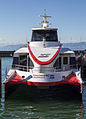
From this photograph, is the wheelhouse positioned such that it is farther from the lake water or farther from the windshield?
A: the lake water

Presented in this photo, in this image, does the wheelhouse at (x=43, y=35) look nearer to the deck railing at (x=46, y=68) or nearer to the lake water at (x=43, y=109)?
the deck railing at (x=46, y=68)

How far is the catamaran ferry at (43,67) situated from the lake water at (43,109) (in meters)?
0.87

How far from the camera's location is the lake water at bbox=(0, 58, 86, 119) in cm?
1593

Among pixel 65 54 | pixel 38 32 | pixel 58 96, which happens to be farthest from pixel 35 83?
pixel 38 32

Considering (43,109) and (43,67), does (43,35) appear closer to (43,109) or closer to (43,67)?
(43,67)

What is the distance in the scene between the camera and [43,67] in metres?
19.0

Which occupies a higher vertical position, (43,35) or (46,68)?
(43,35)

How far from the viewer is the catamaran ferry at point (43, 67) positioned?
17.9 m

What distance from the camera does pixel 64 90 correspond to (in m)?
17.9

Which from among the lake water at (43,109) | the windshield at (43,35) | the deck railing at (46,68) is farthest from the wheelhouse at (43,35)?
the lake water at (43,109)

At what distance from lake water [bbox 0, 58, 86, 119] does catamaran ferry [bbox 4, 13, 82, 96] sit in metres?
0.87

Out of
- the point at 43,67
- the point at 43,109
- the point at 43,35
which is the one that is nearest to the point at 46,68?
the point at 43,67

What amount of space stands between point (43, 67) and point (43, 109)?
11.2 feet

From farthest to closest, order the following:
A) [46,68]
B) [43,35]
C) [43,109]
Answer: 1. [43,35]
2. [46,68]
3. [43,109]
